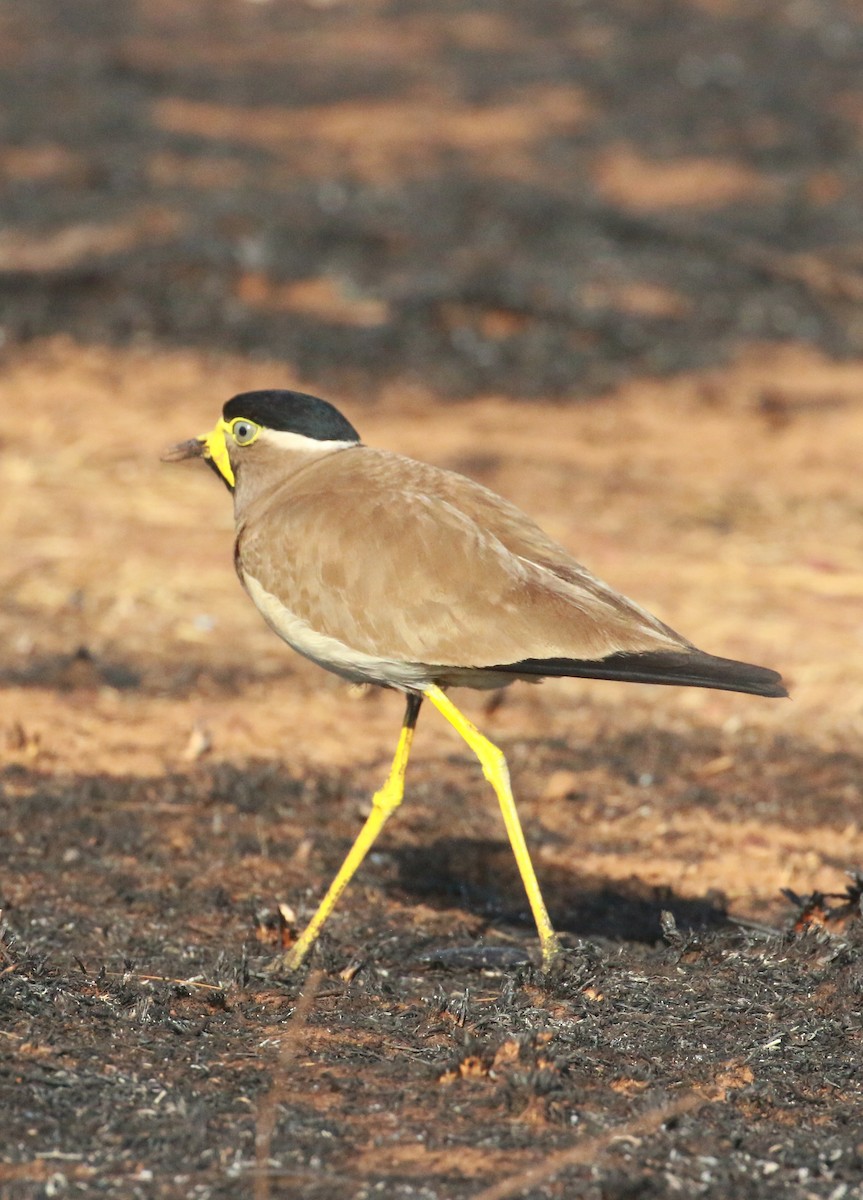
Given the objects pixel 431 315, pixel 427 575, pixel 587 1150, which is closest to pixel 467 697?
pixel 427 575

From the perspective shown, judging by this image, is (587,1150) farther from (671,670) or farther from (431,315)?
(431,315)

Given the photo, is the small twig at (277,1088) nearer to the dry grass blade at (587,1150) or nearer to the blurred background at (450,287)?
the dry grass blade at (587,1150)

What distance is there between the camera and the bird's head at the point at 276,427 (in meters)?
5.13

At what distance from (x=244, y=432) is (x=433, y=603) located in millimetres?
1068

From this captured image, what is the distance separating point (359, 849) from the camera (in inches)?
191

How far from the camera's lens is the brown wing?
4457 mm

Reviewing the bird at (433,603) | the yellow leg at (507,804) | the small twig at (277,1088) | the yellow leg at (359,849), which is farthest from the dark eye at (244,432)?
the small twig at (277,1088)

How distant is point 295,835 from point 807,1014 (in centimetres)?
234

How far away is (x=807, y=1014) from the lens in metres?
4.32

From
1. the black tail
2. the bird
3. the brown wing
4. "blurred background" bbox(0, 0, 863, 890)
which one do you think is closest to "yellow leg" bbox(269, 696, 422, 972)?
the bird

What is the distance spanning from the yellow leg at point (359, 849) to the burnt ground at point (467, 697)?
7 cm

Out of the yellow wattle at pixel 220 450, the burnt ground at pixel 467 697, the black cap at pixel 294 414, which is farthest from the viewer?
the yellow wattle at pixel 220 450

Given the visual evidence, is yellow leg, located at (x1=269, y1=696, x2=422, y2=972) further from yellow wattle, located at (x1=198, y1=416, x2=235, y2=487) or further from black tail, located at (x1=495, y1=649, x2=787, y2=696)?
yellow wattle, located at (x1=198, y1=416, x2=235, y2=487)

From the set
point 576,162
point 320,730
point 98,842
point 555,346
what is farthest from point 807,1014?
point 576,162
